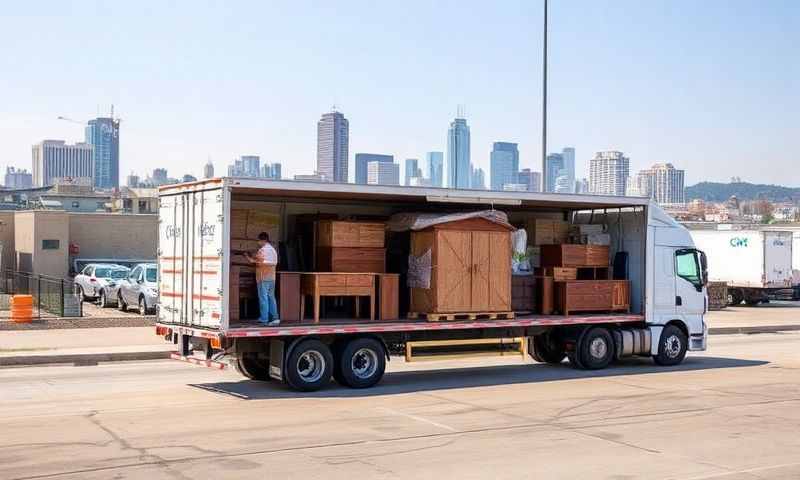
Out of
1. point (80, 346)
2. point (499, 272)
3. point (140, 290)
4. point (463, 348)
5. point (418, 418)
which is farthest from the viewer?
point (140, 290)

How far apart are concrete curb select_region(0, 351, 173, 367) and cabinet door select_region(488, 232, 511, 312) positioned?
769 cm

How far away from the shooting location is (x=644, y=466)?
10742 millimetres

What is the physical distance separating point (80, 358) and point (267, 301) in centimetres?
680

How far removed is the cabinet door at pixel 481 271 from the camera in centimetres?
1823

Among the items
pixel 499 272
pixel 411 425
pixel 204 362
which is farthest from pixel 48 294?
pixel 411 425

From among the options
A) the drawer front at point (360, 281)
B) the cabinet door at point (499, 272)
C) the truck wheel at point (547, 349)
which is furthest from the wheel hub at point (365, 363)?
the truck wheel at point (547, 349)

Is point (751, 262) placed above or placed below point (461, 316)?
above

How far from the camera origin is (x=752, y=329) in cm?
3272

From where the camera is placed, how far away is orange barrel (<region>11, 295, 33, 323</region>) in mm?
27297

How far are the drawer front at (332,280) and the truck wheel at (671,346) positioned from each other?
22.9 ft

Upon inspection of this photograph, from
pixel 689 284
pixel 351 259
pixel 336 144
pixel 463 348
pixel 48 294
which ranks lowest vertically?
pixel 463 348

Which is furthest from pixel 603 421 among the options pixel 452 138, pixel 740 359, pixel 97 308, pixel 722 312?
pixel 452 138

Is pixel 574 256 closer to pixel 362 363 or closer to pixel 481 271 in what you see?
pixel 481 271

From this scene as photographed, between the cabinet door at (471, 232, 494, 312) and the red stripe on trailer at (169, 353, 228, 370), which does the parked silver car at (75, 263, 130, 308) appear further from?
the cabinet door at (471, 232, 494, 312)
